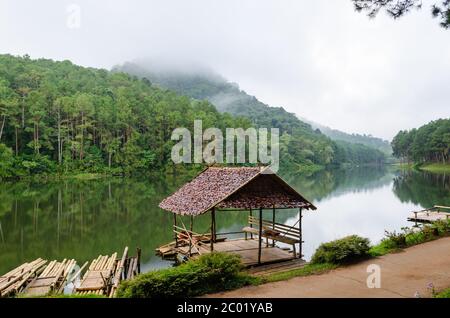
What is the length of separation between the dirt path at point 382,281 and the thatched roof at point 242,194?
3.18 meters

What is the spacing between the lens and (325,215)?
27.6 meters

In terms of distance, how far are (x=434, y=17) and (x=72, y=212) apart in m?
A: 25.4

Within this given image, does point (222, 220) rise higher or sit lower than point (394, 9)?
lower

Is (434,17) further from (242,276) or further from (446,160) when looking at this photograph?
(446,160)

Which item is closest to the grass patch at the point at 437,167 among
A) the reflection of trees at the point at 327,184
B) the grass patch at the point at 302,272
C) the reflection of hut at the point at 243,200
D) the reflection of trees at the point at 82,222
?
the reflection of trees at the point at 327,184

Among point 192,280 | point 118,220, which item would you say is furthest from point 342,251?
point 118,220

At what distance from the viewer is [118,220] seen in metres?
24.1

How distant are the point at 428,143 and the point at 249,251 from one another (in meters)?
82.7

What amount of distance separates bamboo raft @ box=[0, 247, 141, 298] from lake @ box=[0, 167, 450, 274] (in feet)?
4.49

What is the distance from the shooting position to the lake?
17.3 m

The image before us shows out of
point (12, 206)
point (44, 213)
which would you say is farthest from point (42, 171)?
point (44, 213)

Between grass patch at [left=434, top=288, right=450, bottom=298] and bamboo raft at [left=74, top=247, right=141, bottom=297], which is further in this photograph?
bamboo raft at [left=74, top=247, right=141, bottom=297]

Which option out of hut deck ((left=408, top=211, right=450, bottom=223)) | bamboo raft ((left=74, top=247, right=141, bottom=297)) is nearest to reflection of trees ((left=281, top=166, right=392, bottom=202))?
hut deck ((left=408, top=211, right=450, bottom=223))
